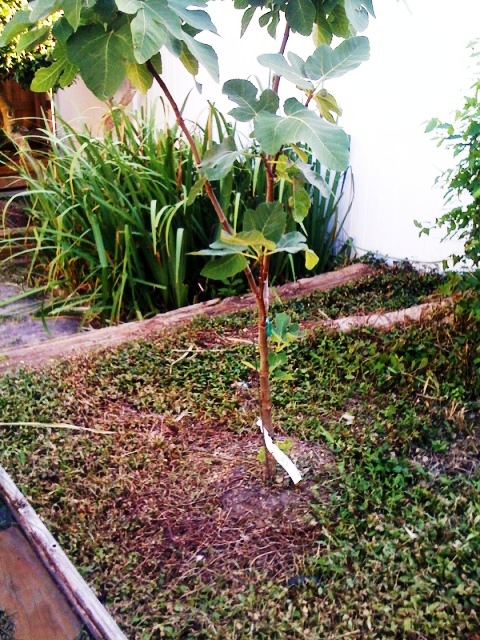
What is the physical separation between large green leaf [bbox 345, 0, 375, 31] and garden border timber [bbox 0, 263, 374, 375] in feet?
5.53

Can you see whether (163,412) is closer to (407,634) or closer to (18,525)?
(18,525)

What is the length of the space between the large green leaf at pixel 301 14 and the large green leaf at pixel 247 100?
15 cm

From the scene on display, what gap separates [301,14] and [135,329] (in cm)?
177

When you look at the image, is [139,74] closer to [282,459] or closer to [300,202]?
[300,202]

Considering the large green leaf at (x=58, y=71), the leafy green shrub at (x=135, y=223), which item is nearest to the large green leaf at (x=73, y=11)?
the large green leaf at (x=58, y=71)

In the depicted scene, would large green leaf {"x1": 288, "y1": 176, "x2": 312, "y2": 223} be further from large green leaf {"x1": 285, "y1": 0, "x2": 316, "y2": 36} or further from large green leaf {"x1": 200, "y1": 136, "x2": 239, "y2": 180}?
large green leaf {"x1": 285, "y1": 0, "x2": 316, "y2": 36}

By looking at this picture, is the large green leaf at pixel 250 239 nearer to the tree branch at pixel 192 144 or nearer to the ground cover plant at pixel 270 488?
the tree branch at pixel 192 144

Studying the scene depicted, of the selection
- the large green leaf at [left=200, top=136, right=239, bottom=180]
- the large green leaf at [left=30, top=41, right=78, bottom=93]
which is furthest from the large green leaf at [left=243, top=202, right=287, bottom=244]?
the large green leaf at [left=30, top=41, right=78, bottom=93]

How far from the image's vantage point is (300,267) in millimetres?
3623

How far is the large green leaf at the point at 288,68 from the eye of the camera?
122cm

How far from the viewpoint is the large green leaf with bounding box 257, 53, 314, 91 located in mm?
1220

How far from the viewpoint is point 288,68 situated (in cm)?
125

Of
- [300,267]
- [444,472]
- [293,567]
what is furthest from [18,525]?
[300,267]

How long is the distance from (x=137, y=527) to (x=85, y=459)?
0.36 m
